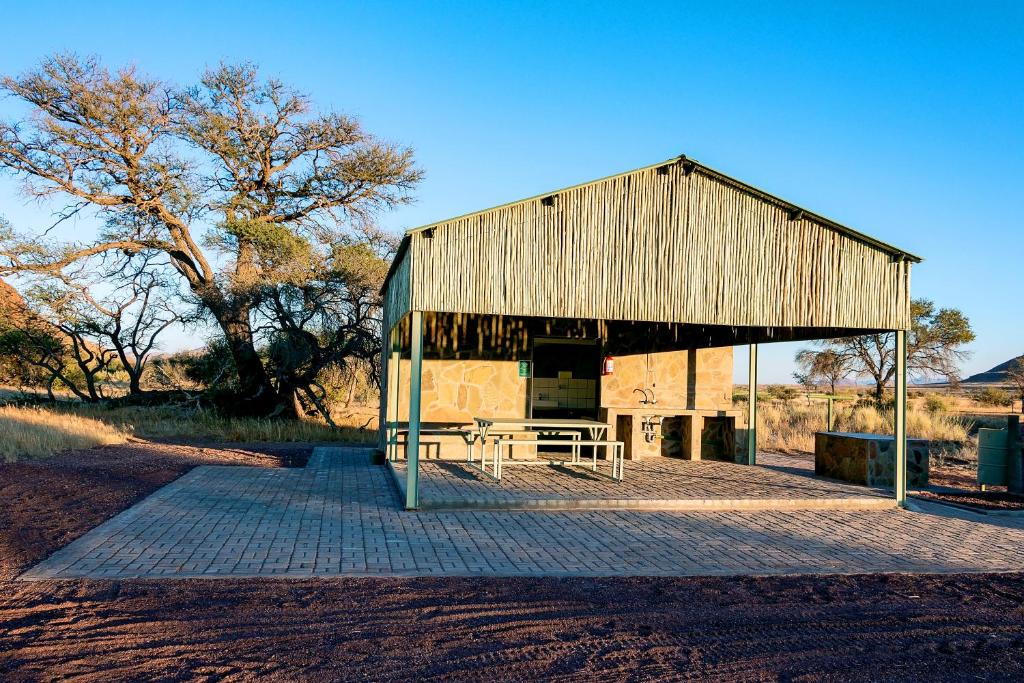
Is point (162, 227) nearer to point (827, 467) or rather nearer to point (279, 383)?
point (279, 383)

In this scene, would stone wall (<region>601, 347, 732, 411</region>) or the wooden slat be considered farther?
stone wall (<region>601, 347, 732, 411</region>)

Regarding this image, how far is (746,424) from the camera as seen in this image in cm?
1407

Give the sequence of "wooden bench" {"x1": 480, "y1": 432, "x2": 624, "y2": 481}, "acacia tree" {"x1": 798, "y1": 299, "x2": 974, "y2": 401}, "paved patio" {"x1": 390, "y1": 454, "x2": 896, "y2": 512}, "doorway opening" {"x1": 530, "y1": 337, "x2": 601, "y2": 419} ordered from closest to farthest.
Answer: "paved patio" {"x1": 390, "y1": 454, "x2": 896, "y2": 512}
"wooden bench" {"x1": 480, "y1": 432, "x2": 624, "y2": 481}
"doorway opening" {"x1": 530, "y1": 337, "x2": 601, "y2": 419}
"acacia tree" {"x1": 798, "y1": 299, "x2": 974, "y2": 401}

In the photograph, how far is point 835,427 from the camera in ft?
74.0

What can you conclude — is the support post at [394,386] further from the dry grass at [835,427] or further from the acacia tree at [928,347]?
the acacia tree at [928,347]

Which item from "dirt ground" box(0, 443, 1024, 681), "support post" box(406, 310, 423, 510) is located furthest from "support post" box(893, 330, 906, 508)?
"support post" box(406, 310, 423, 510)

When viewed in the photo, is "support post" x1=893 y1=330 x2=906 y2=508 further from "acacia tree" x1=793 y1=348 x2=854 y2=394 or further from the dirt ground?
"acacia tree" x1=793 y1=348 x2=854 y2=394

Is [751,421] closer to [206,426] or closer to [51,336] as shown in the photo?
[206,426]

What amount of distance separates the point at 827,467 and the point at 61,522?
409 inches

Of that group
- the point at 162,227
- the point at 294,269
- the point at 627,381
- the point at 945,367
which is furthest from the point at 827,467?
the point at 945,367

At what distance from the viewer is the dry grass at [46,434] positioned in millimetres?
13594

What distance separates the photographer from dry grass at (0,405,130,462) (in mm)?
13594

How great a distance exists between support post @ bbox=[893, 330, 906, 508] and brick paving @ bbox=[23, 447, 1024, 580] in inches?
15.0

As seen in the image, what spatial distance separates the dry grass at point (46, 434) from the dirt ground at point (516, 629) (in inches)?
309
